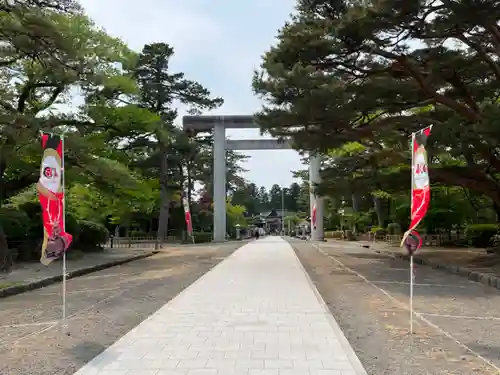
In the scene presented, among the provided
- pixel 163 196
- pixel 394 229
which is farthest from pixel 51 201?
pixel 163 196

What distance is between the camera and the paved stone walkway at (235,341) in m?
5.45

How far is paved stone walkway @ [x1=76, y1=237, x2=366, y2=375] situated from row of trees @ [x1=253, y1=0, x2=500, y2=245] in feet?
27.2

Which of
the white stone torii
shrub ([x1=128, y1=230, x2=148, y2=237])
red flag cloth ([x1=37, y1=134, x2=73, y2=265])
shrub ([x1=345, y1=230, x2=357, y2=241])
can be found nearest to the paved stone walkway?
red flag cloth ([x1=37, y1=134, x2=73, y2=265])

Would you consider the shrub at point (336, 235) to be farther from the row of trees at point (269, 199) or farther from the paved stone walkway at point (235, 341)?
the paved stone walkway at point (235, 341)

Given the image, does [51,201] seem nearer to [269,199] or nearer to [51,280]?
[51,280]

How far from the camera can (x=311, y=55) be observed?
16.6m

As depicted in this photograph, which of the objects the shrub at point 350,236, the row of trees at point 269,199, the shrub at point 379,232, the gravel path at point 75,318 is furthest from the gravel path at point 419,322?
the row of trees at point 269,199

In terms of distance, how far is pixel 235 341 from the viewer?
6586 millimetres

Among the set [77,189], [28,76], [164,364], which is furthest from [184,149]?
[164,364]

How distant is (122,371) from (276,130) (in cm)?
1581

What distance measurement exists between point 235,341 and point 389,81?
14102 mm

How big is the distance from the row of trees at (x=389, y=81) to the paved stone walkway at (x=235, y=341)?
27.2 feet

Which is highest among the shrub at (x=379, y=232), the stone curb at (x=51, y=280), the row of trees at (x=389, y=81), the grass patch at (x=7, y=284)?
the row of trees at (x=389, y=81)

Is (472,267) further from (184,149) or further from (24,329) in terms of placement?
(184,149)
